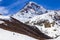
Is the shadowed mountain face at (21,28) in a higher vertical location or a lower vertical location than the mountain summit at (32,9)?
lower

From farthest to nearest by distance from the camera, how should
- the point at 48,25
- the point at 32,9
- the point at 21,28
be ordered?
the point at 32,9 < the point at 48,25 < the point at 21,28

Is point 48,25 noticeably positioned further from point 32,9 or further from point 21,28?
point 32,9

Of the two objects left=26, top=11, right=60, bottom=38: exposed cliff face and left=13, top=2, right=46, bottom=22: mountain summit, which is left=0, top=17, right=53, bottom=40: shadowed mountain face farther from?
left=13, top=2, right=46, bottom=22: mountain summit

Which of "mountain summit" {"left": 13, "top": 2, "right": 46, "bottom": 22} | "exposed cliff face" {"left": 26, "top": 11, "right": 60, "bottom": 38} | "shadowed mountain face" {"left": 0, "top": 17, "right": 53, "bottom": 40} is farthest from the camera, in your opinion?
"mountain summit" {"left": 13, "top": 2, "right": 46, "bottom": 22}

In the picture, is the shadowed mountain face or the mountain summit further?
the mountain summit

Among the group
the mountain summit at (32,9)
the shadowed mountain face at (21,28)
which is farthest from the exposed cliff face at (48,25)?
the mountain summit at (32,9)

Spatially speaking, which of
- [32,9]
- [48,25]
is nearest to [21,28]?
[48,25]

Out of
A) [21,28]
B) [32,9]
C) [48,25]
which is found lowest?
[21,28]

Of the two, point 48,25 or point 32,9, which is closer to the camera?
point 48,25

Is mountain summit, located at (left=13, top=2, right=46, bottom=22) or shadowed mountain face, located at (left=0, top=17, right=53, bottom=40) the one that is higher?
mountain summit, located at (left=13, top=2, right=46, bottom=22)

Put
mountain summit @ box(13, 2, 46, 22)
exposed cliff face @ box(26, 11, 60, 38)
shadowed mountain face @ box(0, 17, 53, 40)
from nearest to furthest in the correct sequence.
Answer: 1. shadowed mountain face @ box(0, 17, 53, 40)
2. exposed cliff face @ box(26, 11, 60, 38)
3. mountain summit @ box(13, 2, 46, 22)

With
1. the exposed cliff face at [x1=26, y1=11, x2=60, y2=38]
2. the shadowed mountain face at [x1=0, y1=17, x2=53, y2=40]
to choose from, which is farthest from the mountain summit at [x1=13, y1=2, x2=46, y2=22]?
the shadowed mountain face at [x1=0, y1=17, x2=53, y2=40]

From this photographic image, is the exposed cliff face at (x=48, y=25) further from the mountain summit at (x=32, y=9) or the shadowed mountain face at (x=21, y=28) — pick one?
the mountain summit at (x=32, y=9)

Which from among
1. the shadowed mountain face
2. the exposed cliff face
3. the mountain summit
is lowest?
the shadowed mountain face
